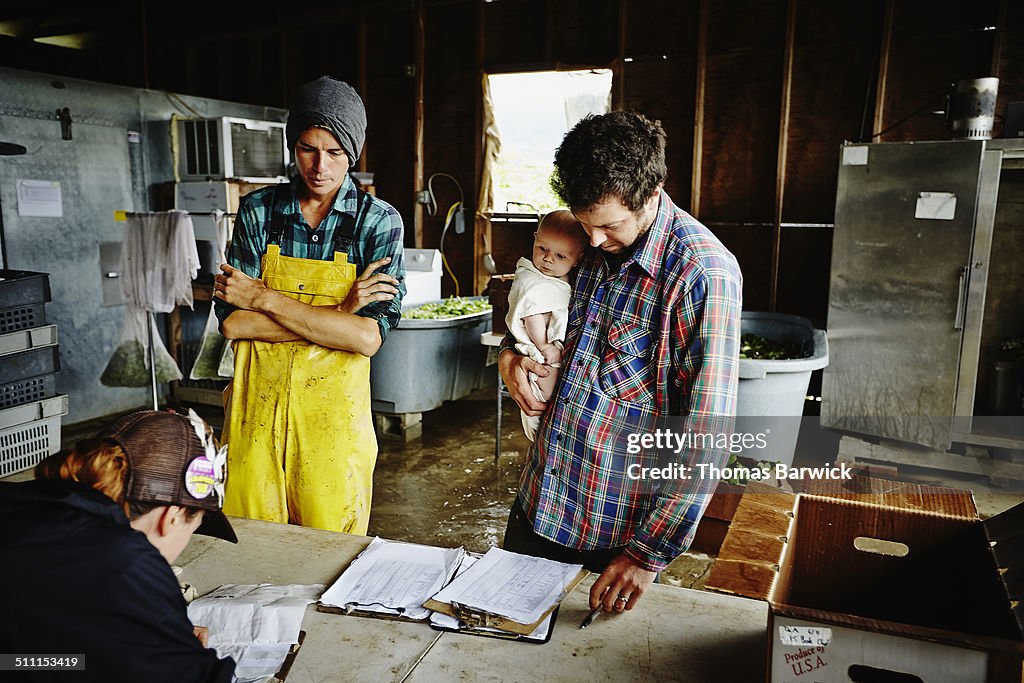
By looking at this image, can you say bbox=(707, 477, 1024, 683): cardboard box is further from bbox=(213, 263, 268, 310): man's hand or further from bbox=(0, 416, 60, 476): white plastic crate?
bbox=(0, 416, 60, 476): white plastic crate

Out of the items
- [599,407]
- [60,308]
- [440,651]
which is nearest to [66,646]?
[440,651]

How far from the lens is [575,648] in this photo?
4.67ft

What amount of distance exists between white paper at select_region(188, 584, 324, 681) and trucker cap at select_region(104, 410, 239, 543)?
348 mm

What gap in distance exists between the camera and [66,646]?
0.92m

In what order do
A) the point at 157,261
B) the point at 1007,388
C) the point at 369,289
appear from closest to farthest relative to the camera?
the point at 369,289
the point at 1007,388
the point at 157,261

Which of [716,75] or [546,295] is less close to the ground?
[716,75]

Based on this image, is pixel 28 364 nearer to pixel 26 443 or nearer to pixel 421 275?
pixel 26 443

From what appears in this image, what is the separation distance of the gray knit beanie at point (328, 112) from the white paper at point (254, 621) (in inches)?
51.3

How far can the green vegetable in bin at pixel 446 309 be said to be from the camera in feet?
17.7

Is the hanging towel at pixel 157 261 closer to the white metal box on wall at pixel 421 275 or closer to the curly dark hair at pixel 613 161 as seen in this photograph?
the white metal box on wall at pixel 421 275

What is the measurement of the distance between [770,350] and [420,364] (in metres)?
2.38

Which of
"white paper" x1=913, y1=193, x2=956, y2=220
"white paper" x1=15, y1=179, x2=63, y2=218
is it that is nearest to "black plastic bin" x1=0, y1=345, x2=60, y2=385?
"white paper" x1=15, y1=179, x2=63, y2=218

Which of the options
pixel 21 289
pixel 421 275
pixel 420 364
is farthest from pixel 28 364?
pixel 421 275

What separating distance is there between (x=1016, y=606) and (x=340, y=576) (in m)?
1.31
